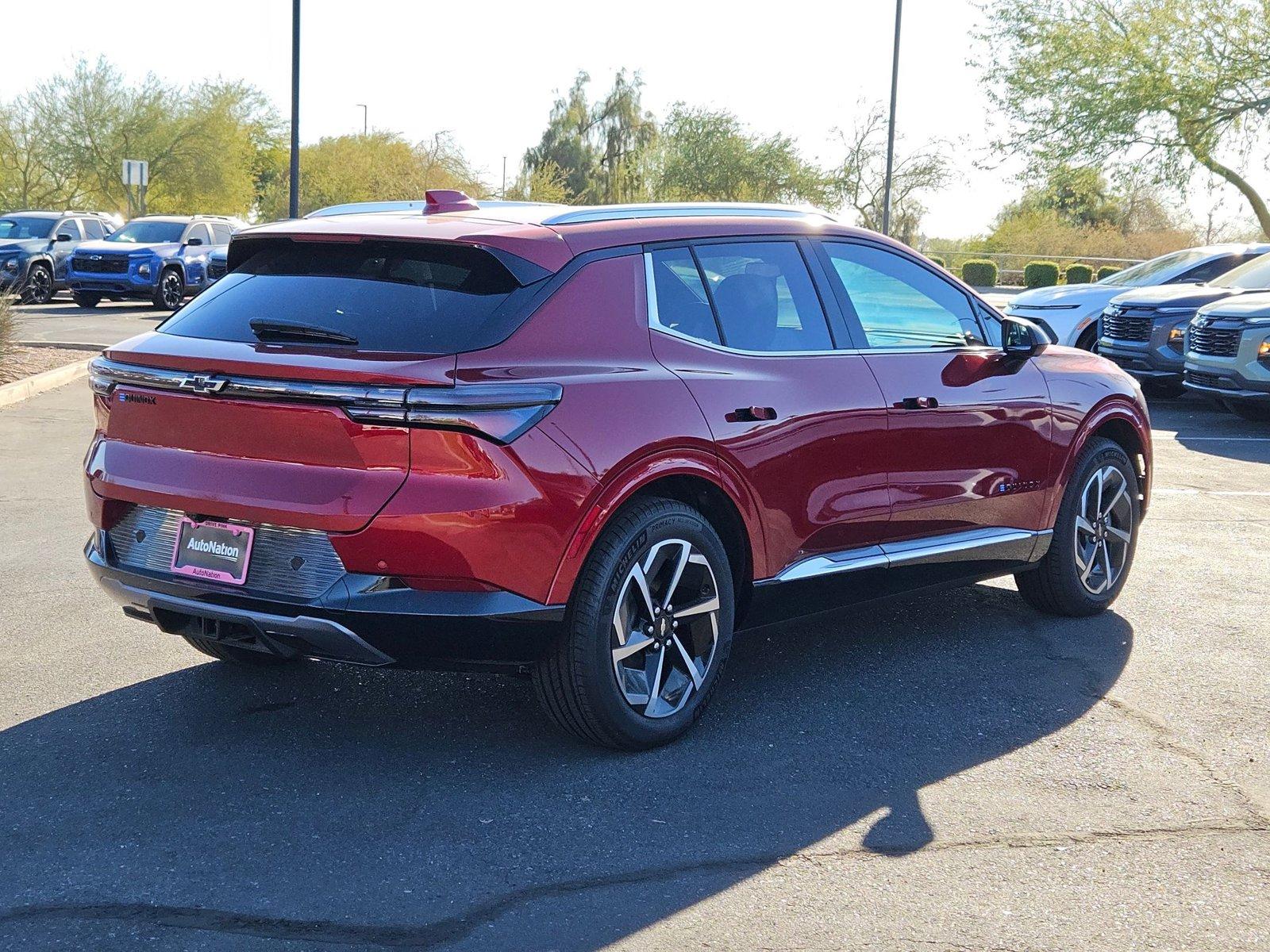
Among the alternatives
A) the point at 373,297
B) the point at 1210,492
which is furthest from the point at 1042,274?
the point at 373,297

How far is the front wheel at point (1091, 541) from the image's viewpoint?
6.40 m

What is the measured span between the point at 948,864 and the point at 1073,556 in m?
2.89

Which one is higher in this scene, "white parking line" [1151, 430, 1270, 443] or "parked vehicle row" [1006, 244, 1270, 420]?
Result: "parked vehicle row" [1006, 244, 1270, 420]

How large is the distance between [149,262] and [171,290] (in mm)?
795

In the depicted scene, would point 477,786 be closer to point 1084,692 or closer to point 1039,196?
point 1084,692

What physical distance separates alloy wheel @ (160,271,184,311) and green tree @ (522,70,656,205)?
46241mm

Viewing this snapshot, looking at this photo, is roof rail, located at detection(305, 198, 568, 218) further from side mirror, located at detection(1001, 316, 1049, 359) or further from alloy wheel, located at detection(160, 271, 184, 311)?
alloy wheel, located at detection(160, 271, 184, 311)

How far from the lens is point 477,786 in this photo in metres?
4.33

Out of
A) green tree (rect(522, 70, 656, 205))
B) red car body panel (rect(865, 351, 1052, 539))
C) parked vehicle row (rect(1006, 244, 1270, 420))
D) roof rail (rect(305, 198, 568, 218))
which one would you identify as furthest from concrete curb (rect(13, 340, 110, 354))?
green tree (rect(522, 70, 656, 205))

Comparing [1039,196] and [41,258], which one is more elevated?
[1039,196]

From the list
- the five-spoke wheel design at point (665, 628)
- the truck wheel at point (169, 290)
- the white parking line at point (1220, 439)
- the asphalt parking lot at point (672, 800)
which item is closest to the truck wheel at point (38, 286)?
the truck wheel at point (169, 290)

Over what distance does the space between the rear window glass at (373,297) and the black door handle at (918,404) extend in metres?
1.80

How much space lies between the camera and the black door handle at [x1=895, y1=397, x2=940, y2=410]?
5461 millimetres

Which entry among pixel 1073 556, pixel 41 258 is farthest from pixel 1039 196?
pixel 1073 556
